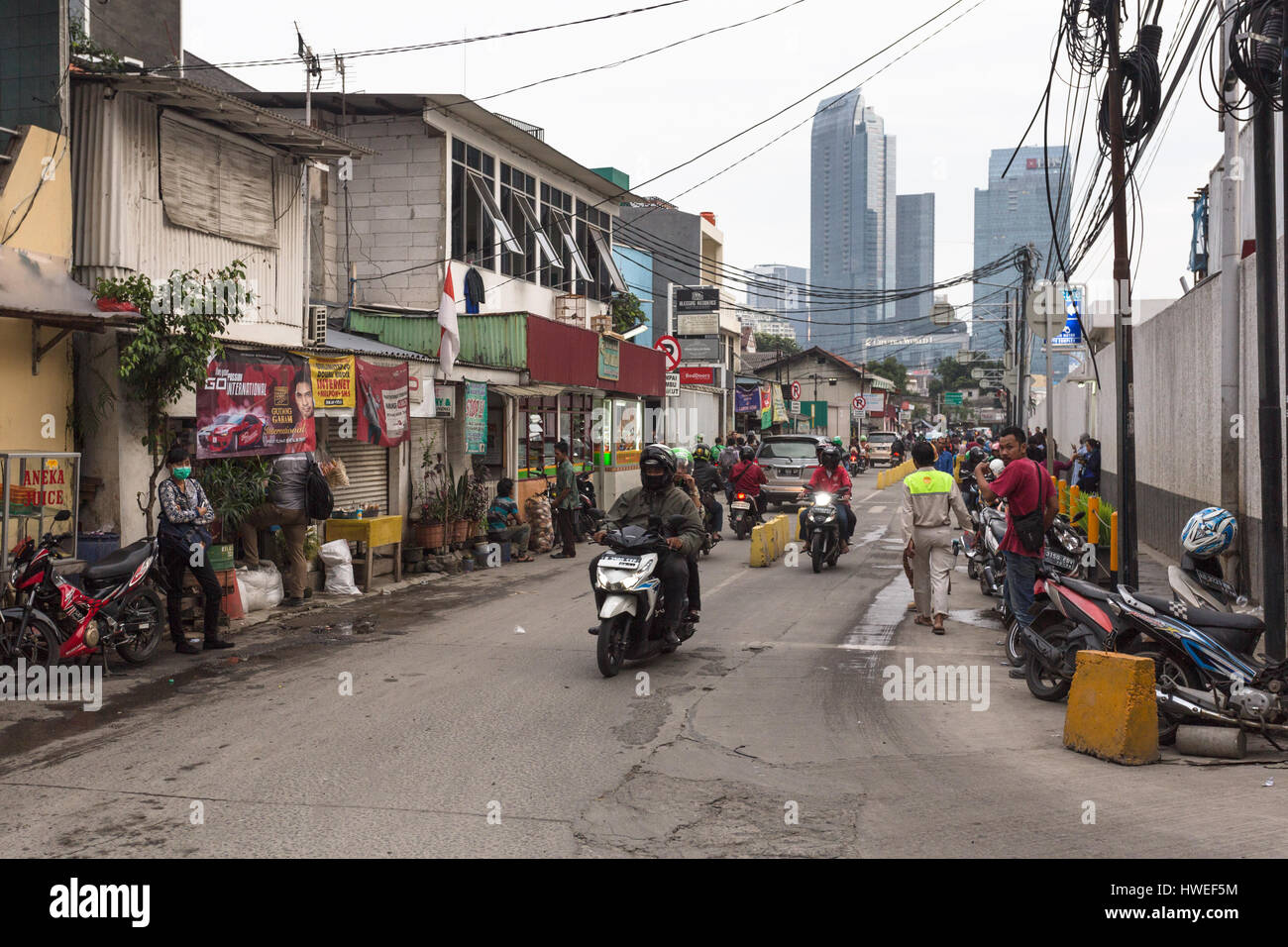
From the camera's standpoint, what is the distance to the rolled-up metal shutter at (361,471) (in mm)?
16047

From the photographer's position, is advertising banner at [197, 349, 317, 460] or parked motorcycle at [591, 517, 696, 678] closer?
parked motorcycle at [591, 517, 696, 678]

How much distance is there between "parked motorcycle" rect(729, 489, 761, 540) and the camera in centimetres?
2119

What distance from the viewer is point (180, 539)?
10.2 meters

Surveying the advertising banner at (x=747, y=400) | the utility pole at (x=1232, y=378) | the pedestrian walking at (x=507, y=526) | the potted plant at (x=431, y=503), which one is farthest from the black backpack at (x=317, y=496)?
the advertising banner at (x=747, y=400)

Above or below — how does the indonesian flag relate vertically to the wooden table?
above

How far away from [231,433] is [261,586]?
180 cm

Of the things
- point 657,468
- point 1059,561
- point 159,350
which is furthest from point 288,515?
point 1059,561

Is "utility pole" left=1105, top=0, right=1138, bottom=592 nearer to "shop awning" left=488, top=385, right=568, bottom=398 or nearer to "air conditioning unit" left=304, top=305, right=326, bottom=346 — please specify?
"air conditioning unit" left=304, top=305, right=326, bottom=346

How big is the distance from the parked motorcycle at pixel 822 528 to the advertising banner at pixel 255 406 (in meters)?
7.27

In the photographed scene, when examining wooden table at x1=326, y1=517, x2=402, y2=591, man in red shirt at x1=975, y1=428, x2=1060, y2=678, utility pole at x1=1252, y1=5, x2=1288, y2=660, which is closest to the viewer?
utility pole at x1=1252, y1=5, x2=1288, y2=660

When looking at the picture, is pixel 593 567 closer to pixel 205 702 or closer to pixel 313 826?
pixel 205 702

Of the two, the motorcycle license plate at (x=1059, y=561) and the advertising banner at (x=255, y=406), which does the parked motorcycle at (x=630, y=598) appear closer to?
the motorcycle license plate at (x=1059, y=561)

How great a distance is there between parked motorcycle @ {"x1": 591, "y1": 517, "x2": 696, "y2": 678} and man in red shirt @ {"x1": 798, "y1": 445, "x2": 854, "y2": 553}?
728 cm

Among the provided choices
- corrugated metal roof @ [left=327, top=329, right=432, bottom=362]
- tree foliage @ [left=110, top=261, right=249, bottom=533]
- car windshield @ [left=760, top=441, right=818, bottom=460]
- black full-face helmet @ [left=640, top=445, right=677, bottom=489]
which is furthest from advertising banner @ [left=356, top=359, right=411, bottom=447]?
car windshield @ [left=760, top=441, right=818, bottom=460]
